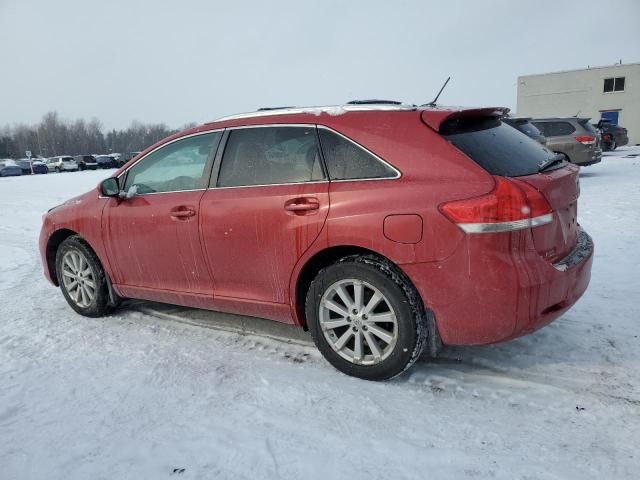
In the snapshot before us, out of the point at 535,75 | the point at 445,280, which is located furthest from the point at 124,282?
the point at 535,75

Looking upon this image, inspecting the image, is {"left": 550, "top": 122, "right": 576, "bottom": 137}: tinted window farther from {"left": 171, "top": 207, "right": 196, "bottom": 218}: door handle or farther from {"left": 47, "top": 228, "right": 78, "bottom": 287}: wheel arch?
{"left": 47, "top": 228, "right": 78, "bottom": 287}: wheel arch

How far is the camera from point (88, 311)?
437 centimetres

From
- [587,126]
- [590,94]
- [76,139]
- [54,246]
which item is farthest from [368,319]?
[76,139]

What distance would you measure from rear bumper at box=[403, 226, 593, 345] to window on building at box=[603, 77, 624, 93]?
1588 inches

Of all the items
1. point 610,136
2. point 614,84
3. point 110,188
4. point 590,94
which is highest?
point 614,84

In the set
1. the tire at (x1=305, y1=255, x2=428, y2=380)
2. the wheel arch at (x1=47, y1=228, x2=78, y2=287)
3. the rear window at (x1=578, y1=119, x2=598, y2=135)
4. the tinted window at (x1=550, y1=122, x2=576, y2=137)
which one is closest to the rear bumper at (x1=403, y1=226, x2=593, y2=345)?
the tire at (x1=305, y1=255, x2=428, y2=380)

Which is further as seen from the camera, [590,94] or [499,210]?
[590,94]

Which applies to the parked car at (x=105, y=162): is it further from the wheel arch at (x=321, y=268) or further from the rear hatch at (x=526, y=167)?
the rear hatch at (x=526, y=167)

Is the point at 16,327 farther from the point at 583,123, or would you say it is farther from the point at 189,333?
the point at 583,123

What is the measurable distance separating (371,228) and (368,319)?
0.56m

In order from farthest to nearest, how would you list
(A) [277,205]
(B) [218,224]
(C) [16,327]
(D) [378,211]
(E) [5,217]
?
(E) [5,217] < (C) [16,327] < (B) [218,224] < (A) [277,205] < (D) [378,211]

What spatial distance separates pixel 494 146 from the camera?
2.90 m

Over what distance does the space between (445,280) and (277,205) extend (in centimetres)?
115

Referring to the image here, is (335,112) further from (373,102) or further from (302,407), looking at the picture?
(302,407)
